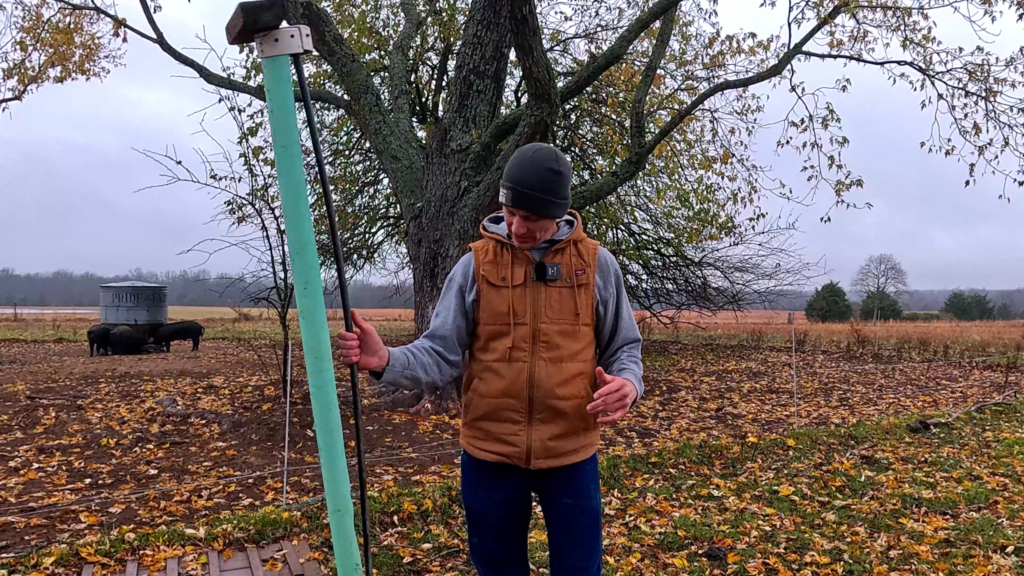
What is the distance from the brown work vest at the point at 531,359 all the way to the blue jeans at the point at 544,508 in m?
0.06

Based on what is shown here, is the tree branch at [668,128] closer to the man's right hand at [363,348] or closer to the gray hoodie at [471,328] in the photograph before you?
the gray hoodie at [471,328]

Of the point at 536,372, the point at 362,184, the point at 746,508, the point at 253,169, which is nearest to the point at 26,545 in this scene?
the point at 536,372

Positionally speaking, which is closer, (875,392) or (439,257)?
(439,257)

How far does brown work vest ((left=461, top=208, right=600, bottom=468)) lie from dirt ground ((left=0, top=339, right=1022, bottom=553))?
2.75 m

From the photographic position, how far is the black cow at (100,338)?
10758mm

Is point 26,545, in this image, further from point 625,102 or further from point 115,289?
point 115,289

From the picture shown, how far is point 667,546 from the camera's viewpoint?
3.70 meters

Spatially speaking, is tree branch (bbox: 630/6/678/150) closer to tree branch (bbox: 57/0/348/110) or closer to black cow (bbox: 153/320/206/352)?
tree branch (bbox: 57/0/348/110)

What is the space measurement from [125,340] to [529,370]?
1091 centimetres

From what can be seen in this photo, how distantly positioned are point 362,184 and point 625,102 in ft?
11.3

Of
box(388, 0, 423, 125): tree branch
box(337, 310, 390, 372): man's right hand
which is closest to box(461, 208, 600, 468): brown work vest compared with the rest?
box(337, 310, 390, 372): man's right hand

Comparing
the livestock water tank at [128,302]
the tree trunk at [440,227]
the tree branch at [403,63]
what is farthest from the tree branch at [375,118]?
the livestock water tank at [128,302]

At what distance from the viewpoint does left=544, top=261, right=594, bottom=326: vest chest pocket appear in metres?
1.91

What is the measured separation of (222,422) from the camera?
593 centimetres
